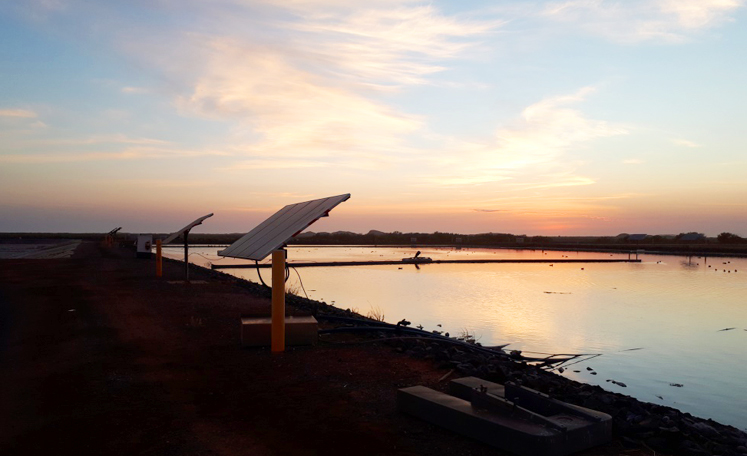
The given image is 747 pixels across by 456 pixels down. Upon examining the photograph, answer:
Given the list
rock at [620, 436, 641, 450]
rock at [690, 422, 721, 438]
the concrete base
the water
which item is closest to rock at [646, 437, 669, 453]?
rock at [620, 436, 641, 450]

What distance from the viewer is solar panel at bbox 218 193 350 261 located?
31.1ft

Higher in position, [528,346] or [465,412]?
[465,412]

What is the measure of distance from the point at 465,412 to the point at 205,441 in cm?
279

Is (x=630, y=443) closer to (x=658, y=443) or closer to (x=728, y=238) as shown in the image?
(x=658, y=443)

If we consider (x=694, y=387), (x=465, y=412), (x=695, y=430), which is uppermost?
(x=465, y=412)

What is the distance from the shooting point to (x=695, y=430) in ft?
23.0

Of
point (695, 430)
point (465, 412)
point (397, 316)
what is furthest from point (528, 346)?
point (465, 412)

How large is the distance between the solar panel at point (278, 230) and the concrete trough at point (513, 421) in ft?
12.7

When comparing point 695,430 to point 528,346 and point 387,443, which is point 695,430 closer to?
point 387,443

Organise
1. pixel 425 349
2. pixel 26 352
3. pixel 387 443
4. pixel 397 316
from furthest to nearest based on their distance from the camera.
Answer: pixel 397 316 → pixel 425 349 → pixel 26 352 → pixel 387 443

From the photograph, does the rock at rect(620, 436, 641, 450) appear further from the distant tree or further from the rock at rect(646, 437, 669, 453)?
the distant tree

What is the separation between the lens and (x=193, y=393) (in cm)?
748

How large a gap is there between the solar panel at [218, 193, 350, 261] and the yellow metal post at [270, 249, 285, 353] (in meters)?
0.23

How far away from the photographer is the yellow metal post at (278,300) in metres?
9.35
